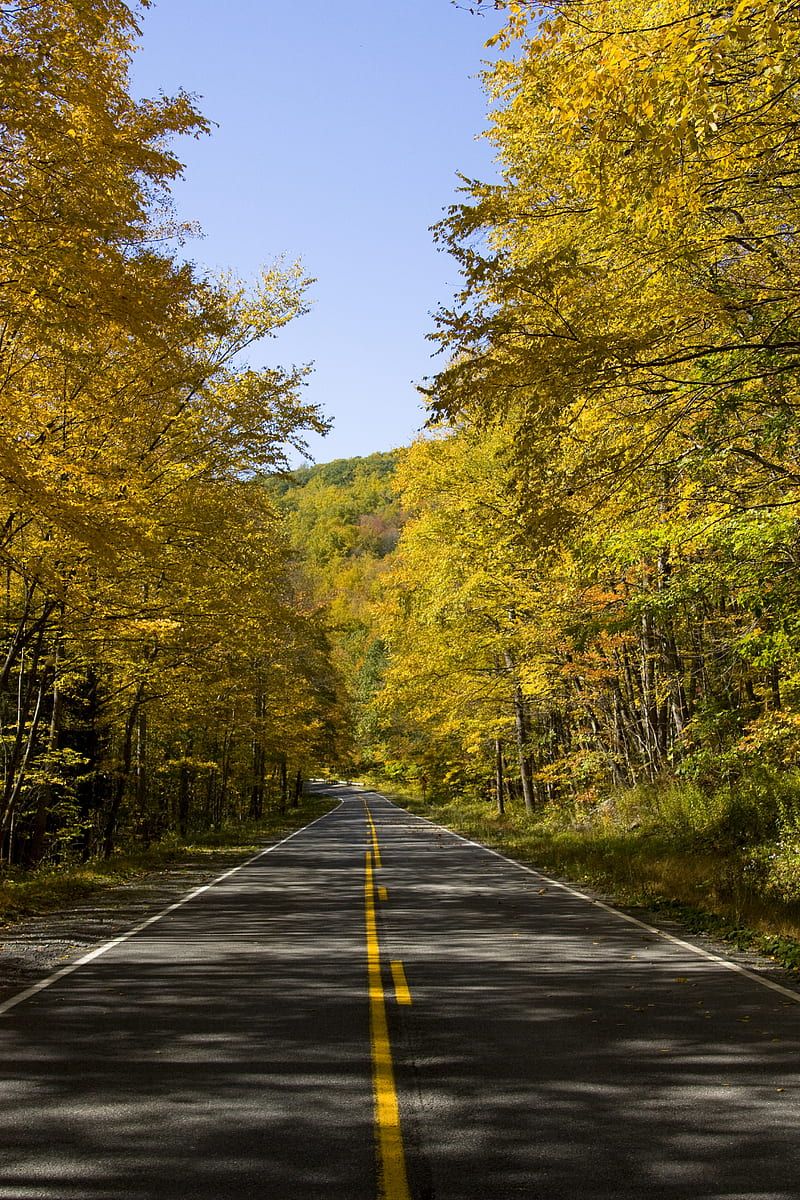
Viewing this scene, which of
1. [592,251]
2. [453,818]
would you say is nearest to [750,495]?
[592,251]

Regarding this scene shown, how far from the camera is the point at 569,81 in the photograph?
547 centimetres

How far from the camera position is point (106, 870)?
16.6 meters

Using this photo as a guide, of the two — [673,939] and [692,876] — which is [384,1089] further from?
[692,876]

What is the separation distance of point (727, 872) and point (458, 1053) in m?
7.96

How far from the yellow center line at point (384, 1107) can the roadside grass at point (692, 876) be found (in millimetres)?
4050

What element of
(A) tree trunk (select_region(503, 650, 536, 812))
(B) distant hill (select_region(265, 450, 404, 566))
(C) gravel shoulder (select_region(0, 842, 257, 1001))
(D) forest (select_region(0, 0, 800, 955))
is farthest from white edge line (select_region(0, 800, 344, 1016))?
(B) distant hill (select_region(265, 450, 404, 566))

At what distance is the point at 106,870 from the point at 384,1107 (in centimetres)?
1352

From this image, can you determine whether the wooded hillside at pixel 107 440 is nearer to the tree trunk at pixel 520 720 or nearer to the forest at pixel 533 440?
the forest at pixel 533 440

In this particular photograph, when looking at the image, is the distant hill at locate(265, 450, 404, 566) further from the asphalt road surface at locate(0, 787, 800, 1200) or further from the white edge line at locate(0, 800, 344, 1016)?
the asphalt road surface at locate(0, 787, 800, 1200)

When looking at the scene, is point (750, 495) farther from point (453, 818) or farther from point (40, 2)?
point (453, 818)

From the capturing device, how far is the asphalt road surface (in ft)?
12.6

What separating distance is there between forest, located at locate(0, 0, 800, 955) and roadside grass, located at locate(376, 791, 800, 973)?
0.10m

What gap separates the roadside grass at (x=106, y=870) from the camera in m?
12.3

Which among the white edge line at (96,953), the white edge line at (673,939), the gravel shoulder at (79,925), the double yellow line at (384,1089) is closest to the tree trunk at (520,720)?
the white edge line at (673,939)
